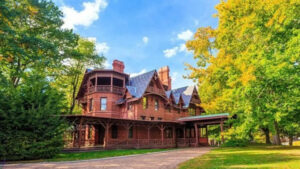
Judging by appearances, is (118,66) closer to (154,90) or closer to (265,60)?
(154,90)

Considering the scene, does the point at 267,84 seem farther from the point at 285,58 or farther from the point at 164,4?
the point at 164,4

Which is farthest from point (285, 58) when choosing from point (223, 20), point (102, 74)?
point (102, 74)

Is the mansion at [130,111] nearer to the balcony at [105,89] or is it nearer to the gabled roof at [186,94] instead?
the balcony at [105,89]

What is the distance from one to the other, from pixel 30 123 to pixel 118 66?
15.6m

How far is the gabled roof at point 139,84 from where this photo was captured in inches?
969

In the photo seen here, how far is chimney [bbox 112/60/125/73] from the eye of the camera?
26641 millimetres

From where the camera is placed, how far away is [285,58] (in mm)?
11656

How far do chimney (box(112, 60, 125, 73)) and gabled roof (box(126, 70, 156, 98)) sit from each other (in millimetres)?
2269

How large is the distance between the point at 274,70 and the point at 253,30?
147 inches

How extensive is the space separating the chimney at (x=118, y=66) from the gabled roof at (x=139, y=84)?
2269mm

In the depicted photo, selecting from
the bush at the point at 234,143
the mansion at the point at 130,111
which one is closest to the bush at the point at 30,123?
the mansion at the point at 130,111

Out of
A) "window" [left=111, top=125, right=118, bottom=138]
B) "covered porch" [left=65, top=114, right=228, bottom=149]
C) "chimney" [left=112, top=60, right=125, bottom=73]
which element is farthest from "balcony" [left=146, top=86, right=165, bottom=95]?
"window" [left=111, top=125, right=118, bottom=138]

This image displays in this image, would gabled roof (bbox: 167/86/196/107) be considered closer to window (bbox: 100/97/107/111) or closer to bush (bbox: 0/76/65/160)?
window (bbox: 100/97/107/111)

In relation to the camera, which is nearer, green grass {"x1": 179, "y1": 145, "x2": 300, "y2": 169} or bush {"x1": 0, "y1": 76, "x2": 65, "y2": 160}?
green grass {"x1": 179, "y1": 145, "x2": 300, "y2": 169}
